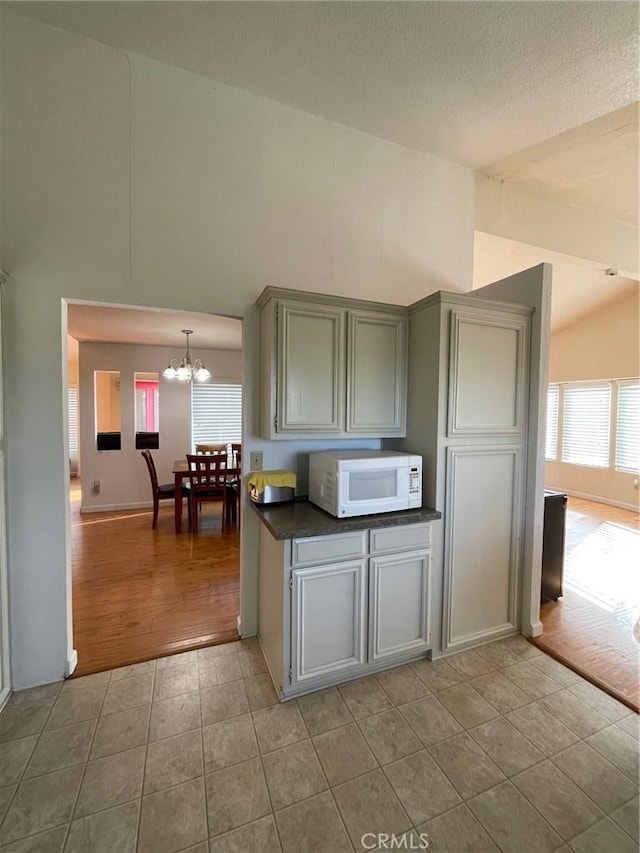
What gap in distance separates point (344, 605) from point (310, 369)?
136 cm

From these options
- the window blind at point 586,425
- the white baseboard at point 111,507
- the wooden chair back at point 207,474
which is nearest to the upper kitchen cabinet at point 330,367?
the wooden chair back at point 207,474

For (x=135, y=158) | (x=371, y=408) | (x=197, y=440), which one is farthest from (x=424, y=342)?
(x=197, y=440)

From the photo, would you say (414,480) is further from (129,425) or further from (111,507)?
(111,507)

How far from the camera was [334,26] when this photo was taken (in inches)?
71.1

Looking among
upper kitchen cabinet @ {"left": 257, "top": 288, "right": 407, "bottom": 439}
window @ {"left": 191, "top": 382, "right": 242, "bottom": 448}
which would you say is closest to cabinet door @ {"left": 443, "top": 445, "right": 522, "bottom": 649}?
upper kitchen cabinet @ {"left": 257, "top": 288, "right": 407, "bottom": 439}

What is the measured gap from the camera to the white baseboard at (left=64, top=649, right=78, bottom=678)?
201 cm

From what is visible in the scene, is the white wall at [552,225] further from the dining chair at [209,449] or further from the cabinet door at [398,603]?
the dining chair at [209,449]

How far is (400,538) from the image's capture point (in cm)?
205

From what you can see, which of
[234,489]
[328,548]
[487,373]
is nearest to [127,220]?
[328,548]

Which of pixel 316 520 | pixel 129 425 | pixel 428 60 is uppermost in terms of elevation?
pixel 428 60

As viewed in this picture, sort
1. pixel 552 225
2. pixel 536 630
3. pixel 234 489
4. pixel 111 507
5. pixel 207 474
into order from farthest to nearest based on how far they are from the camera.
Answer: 1. pixel 111 507
2. pixel 234 489
3. pixel 207 474
4. pixel 552 225
5. pixel 536 630

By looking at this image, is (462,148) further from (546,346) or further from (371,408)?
(371,408)

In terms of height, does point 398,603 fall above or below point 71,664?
above

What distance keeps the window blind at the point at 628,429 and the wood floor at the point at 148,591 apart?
6.08 m
